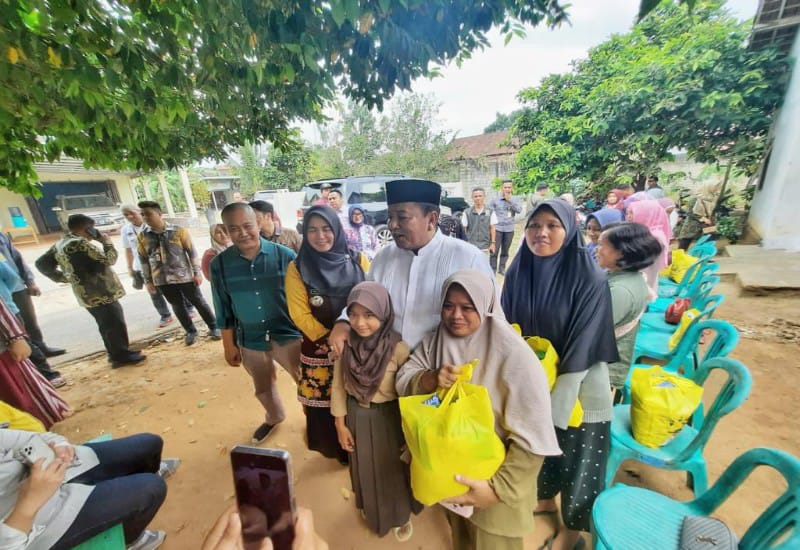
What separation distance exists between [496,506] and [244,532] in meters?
0.97

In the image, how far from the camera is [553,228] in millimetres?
1655

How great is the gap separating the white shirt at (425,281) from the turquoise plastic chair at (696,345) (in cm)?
136

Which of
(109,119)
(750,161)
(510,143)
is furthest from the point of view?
(510,143)

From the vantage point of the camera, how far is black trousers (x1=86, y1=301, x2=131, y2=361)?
4059 mm

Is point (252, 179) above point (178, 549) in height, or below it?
above

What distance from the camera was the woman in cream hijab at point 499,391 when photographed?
1.22 meters

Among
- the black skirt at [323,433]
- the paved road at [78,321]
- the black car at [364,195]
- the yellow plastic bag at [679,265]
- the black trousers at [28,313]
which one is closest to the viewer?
the black skirt at [323,433]

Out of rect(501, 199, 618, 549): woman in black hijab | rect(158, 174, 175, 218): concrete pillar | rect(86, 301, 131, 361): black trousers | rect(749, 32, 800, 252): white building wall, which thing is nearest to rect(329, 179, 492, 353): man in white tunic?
rect(501, 199, 618, 549): woman in black hijab

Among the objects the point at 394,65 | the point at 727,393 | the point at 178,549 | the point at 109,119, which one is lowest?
the point at 178,549

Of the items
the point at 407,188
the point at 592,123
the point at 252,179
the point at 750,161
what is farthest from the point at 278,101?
the point at 252,179

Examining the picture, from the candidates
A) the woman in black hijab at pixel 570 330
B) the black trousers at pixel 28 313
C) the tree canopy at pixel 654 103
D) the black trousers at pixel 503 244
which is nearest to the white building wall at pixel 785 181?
the tree canopy at pixel 654 103

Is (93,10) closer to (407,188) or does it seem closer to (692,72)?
(407,188)

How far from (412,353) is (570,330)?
76cm

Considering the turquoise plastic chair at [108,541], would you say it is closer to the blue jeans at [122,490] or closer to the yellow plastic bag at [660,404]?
the blue jeans at [122,490]
